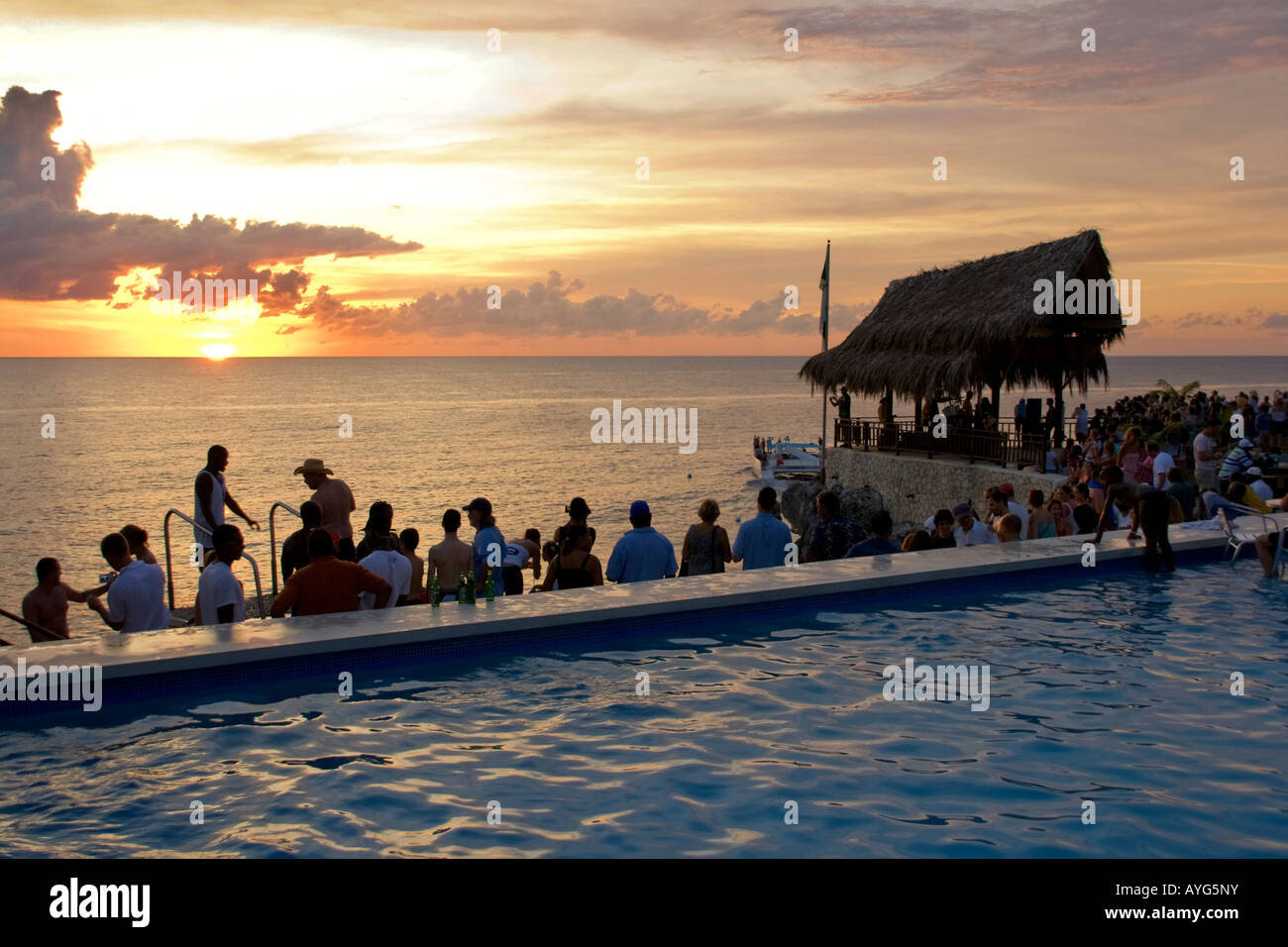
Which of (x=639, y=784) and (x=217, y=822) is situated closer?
(x=217, y=822)

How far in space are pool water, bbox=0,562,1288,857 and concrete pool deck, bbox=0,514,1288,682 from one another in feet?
0.72

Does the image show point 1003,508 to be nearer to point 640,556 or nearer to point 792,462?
point 640,556

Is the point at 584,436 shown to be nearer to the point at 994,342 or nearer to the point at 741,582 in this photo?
the point at 994,342

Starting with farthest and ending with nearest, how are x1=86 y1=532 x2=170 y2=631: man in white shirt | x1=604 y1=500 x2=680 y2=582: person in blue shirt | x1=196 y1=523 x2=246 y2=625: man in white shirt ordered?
1. x1=604 y1=500 x2=680 y2=582: person in blue shirt
2. x1=86 y1=532 x2=170 y2=631: man in white shirt
3. x1=196 y1=523 x2=246 y2=625: man in white shirt

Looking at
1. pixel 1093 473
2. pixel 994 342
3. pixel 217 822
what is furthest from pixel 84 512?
pixel 217 822

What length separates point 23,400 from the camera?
13938 centimetres

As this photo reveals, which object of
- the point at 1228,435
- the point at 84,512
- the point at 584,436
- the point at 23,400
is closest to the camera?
the point at 1228,435

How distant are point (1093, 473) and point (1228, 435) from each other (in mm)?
10902

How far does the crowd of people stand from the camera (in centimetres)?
758

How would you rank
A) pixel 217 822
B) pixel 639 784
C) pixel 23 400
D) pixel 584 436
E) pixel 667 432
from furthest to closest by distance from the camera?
pixel 23 400
pixel 667 432
pixel 584 436
pixel 639 784
pixel 217 822

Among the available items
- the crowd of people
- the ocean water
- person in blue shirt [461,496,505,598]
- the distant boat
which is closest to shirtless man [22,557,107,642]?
the crowd of people

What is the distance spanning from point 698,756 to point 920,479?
22225 mm

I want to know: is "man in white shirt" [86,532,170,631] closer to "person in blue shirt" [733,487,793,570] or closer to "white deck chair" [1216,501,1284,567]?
"person in blue shirt" [733,487,793,570]

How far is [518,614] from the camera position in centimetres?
773
